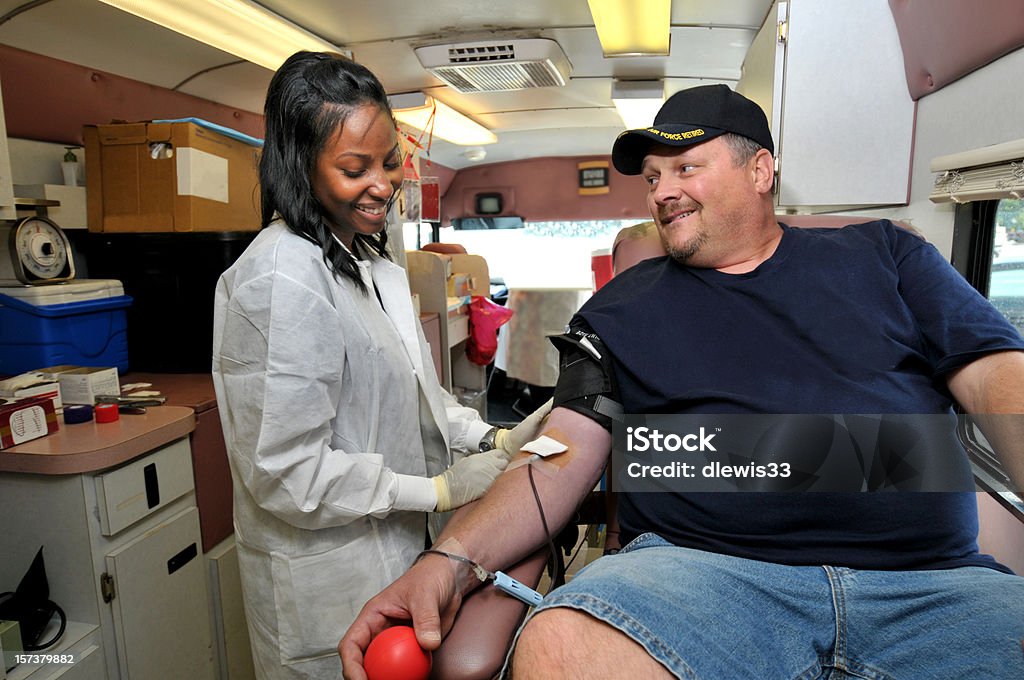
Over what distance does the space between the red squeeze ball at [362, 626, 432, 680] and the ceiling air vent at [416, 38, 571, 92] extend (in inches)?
112

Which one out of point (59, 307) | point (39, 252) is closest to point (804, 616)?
point (59, 307)

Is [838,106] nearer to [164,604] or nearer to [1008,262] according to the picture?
[1008,262]

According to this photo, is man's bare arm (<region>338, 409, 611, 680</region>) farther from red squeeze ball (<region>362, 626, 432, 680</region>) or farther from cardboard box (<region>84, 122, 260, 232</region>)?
cardboard box (<region>84, 122, 260, 232</region>)

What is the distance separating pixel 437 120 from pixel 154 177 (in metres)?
2.58

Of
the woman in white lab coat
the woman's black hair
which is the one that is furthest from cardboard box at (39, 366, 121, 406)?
the woman's black hair

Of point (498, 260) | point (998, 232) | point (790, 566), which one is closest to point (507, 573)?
point (790, 566)

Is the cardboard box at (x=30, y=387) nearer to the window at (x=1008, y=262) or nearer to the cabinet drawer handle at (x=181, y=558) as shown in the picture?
the cabinet drawer handle at (x=181, y=558)

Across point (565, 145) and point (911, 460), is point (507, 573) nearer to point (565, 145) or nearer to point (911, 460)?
point (911, 460)

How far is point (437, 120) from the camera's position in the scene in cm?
457

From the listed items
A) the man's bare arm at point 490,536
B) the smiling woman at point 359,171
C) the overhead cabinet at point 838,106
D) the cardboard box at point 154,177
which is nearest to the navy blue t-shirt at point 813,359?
the man's bare arm at point 490,536

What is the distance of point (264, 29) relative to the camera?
7.91 feet

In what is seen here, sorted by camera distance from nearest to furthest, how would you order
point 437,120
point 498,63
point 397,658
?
point 397,658, point 498,63, point 437,120

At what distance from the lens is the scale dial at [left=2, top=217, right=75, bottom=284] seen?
1.99 metres

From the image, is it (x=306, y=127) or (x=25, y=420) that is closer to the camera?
(x=306, y=127)
